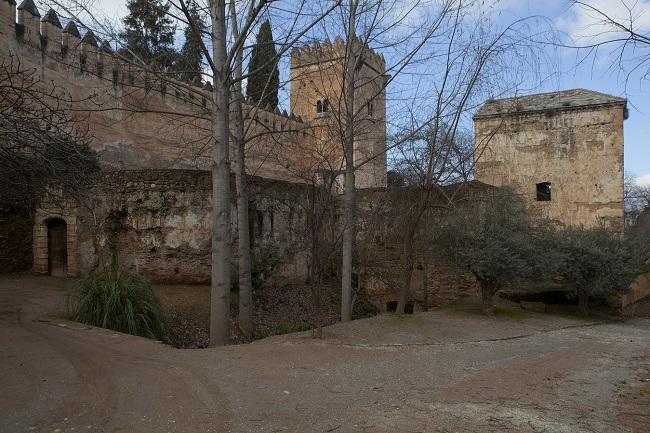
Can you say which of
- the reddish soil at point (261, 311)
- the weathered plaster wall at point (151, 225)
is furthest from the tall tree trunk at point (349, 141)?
the weathered plaster wall at point (151, 225)

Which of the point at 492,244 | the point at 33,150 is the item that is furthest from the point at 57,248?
the point at 492,244

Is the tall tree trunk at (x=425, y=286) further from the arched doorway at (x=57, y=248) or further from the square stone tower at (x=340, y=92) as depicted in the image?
the arched doorway at (x=57, y=248)

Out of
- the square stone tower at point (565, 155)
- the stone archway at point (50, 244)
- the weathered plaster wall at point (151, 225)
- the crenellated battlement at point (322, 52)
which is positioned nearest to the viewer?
the crenellated battlement at point (322, 52)

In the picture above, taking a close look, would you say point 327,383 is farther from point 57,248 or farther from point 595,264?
point 57,248

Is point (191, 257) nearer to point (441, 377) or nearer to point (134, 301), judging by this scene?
point (134, 301)

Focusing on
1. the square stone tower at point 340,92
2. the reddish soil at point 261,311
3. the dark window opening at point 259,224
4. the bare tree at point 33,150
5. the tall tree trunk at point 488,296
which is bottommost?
the reddish soil at point 261,311

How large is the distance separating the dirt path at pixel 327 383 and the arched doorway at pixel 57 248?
303 inches

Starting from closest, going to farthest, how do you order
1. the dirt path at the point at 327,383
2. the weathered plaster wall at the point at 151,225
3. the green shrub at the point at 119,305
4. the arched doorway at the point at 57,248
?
the dirt path at the point at 327,383, the green shrub at the point at 119,305, the weathered plaster wall at the point at 151,225, the arched doorway at the point at 57,248

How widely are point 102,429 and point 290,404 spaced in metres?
1.70

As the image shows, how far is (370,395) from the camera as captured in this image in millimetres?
5496

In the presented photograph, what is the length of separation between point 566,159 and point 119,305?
23263 mm

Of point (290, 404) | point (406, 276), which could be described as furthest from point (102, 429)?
point (406, 276)

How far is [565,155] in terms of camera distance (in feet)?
85.4

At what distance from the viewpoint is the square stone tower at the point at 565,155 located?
25.3m
